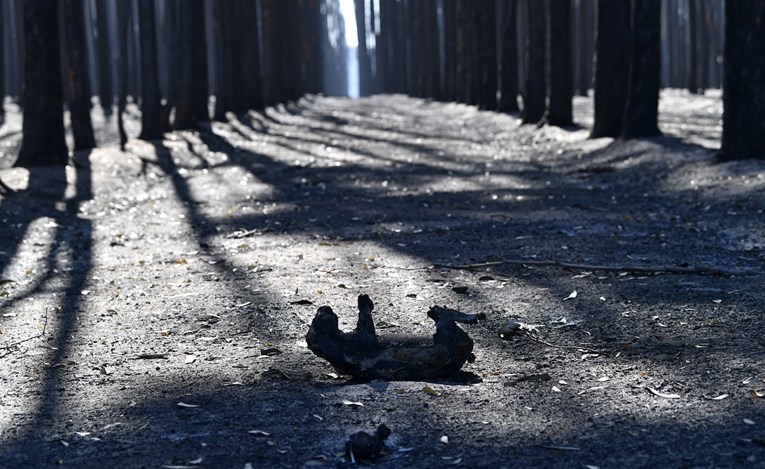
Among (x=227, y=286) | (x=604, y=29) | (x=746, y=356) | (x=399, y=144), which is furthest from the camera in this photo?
(x=399, y=144)

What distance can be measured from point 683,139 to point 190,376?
10.7 meters

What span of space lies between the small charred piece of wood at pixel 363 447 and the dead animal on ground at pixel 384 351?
0.92 metres

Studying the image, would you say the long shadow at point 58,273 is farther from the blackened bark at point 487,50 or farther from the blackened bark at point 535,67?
the blackened bark at point 487,50

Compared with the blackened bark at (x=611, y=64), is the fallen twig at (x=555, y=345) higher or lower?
lower

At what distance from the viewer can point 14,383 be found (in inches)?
178

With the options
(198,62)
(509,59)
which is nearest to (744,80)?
(509,59)

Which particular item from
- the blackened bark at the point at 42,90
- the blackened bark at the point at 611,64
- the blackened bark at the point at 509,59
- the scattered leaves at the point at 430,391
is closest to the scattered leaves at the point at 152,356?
the scattered leaves at the point at 430,391

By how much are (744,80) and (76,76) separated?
9494 millimetres

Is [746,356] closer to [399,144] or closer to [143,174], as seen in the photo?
[143,174]

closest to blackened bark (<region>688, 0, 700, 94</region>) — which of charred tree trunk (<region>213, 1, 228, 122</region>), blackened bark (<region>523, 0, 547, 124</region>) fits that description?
blackened bark (<region>523, 0, 547, 124</region>)

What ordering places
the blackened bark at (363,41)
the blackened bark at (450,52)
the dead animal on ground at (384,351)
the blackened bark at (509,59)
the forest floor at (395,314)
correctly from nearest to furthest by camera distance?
the forest floor at (395,314)
the dead animal on ground at (384,351)
the blackened bark at (509,59)
the blackened bark at (450,52)
the blackened bark at (363,41)

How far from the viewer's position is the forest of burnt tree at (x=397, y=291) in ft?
12.3

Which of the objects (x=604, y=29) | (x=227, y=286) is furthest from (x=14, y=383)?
(x=604, y=29)

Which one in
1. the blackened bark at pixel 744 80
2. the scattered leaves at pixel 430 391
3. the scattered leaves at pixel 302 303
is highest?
the blackened bark at pixel 744 80
